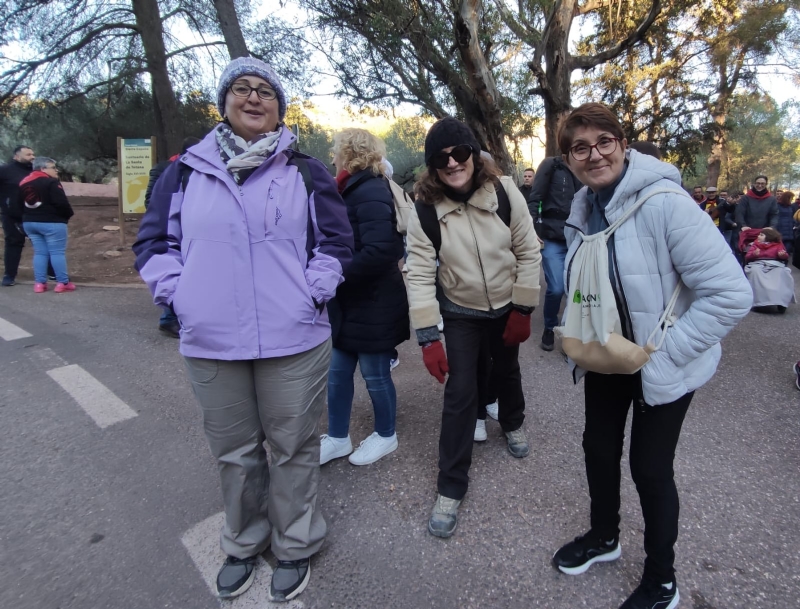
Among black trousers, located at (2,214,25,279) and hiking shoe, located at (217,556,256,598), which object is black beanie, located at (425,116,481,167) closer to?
hiking shoe, located at (217,556,256,598)

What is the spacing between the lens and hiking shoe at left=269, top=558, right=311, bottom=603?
74.0 inches

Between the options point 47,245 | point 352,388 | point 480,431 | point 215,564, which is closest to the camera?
point 215,564

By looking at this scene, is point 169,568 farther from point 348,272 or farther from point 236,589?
point 348,272

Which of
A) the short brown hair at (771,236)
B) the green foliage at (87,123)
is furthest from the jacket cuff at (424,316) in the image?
the green foliage at (87,123)

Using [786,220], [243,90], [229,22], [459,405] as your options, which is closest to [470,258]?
[459,405]

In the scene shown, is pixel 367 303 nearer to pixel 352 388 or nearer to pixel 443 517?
pixel 352 388

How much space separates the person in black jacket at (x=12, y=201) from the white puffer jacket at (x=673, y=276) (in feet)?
28.1

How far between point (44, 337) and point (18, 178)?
369cm

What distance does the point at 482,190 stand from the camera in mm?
2334

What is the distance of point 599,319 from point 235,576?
172 cm

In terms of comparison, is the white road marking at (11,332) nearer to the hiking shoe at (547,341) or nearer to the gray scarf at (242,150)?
the gray scarf at (242,150)

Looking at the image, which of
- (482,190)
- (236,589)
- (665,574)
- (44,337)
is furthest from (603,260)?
(44,337)

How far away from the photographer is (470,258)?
2.34 m

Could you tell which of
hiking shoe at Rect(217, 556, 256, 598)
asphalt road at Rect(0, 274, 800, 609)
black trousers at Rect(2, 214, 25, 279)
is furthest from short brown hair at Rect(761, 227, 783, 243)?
black trousers at Rect(2, 214, 25, 279)
